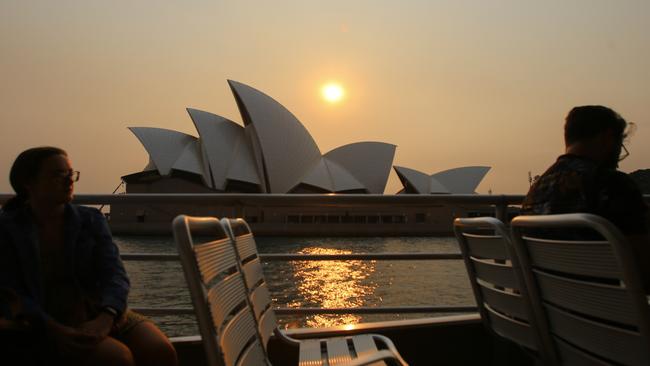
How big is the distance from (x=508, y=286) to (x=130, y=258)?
5.16ft

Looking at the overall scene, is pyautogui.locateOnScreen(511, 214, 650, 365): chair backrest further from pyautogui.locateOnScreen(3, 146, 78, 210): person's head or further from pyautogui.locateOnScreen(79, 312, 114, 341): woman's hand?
pyautogui.locateOnScreen(3, 146, 78, 210): person's head

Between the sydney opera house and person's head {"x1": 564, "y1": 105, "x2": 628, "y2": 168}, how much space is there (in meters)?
24.5

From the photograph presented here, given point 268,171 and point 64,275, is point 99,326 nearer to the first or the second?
point 64,275

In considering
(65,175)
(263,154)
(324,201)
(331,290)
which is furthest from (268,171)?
(65,175)

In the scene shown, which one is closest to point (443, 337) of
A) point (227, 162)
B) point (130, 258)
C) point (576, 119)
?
point (576, 119)

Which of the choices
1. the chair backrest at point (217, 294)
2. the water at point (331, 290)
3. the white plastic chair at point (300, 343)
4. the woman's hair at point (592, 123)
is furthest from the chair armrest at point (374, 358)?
the water at point (331, 290)

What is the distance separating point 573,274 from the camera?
89 centimetres

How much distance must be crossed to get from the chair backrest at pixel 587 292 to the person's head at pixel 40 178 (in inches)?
43.5

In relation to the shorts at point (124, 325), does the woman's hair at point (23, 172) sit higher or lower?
higher

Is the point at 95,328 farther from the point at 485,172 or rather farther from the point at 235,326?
the point at 485,172

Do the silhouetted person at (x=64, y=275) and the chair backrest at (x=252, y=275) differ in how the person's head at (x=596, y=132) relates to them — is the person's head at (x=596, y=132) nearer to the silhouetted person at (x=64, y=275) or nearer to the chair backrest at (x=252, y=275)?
the chair backrest at (x=252, y=275)

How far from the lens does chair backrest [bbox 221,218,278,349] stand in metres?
1.20

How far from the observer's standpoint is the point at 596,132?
1490mm

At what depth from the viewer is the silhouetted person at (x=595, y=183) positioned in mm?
1258
